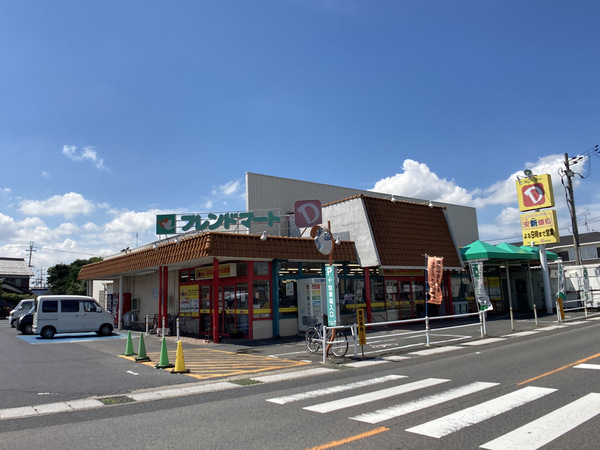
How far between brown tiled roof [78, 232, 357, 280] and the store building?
0.14 feet

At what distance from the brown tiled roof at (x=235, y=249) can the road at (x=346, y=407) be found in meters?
5.28

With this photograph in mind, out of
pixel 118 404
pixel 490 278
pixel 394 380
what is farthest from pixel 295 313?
pixel 490 278

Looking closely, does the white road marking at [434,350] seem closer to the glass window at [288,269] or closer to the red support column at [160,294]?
the glass window at [288,269]

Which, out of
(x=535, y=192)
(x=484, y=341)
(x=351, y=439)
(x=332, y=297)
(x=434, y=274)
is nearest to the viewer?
(x=351, y=439)

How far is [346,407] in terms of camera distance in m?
6.74

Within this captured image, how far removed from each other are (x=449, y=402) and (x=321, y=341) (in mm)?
5889

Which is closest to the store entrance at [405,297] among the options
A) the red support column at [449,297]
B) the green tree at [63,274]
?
the red support column at [449,297]

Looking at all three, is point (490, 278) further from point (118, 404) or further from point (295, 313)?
point (118, 404)

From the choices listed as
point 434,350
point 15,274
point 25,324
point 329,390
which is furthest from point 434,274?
point 15,274

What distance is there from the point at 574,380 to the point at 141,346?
10919mm

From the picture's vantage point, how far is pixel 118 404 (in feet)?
24.9

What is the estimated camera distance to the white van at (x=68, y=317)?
65.3 feet

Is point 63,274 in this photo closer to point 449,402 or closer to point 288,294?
point 288,294

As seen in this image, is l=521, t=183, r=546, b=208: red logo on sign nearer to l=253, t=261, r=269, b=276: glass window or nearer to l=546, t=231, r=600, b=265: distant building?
l=253, t=261, r=269, b=276: glass window
